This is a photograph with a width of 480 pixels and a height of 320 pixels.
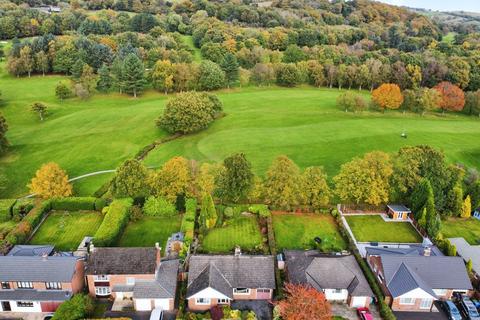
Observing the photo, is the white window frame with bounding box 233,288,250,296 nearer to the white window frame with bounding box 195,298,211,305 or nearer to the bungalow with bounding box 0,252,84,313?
the white window frame with bounding box 195,298,211,305

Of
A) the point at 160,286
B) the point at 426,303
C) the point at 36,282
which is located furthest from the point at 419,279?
the point at 36,282

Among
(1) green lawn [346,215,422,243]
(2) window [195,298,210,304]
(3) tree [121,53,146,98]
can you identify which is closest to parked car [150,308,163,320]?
(2) window [195,298,210,304]

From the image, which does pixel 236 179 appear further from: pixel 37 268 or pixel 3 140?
pixel 3 140

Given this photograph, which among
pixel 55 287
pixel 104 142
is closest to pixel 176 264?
pixel 55 287

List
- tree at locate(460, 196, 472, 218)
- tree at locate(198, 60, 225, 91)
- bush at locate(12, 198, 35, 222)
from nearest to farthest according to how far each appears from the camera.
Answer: bush at locate(12, 198, 35, 222), tree at locate(460, 196, 472, 218), tree at locate(198, 60, 225, 91)

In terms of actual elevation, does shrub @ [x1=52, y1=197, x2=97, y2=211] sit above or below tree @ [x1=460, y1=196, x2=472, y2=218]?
below

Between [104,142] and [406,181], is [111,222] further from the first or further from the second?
[406,181]
